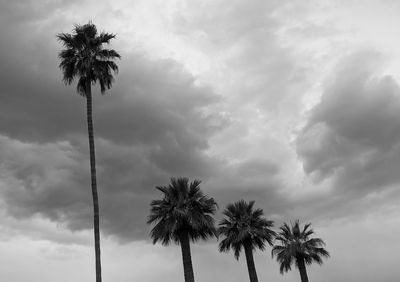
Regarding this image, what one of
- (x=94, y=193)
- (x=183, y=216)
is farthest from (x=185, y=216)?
(x=94, y=193)

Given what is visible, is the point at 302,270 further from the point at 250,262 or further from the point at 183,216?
the point at 183,216

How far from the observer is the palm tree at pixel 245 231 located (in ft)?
168

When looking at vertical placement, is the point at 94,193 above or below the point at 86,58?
below

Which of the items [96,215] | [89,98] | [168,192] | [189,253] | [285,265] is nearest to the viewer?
[96,215]

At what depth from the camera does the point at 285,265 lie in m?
58.1

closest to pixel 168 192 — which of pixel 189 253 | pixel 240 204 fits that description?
pixel 189 253

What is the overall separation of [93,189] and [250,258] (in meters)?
24.4

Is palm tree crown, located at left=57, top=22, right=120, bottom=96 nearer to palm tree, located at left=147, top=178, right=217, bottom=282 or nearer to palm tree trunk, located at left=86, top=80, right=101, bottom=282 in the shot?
palm tree trunk, located at left=86, top=80, right=101, bottom=282

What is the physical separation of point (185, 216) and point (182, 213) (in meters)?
0.39

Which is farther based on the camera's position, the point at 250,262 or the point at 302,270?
the point at 302,270

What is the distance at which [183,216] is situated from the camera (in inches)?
1716

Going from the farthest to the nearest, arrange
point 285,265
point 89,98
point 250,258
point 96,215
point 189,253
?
point 285,265, point 250,258, point 189,253, point 89,98, point 96,215

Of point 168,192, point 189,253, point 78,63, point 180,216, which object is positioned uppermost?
point 78,63

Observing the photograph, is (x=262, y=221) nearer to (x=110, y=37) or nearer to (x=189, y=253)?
(x=189, y=253)
